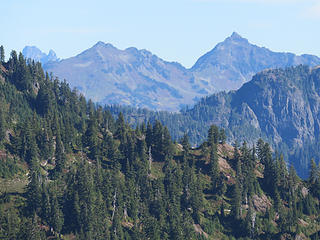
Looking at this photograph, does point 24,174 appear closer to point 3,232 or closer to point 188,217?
point 3,232

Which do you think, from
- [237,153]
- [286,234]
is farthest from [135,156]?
[286,234]

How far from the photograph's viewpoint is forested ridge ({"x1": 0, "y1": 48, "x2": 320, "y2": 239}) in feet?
367

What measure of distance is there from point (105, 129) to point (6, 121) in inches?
1718

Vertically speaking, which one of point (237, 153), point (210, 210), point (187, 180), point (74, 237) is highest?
point (237, 153)

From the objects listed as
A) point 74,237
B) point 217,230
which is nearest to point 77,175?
point 74,237

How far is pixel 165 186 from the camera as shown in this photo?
144m

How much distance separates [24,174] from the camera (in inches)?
5266

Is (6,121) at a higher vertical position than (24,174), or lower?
higher

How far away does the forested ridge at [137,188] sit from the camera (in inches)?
4402

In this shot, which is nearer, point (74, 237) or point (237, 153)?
point (74, 237)

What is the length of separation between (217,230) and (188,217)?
13.4 m

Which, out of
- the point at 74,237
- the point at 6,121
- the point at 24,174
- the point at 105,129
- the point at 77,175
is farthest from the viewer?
the point at 105,129

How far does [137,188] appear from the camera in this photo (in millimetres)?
134875

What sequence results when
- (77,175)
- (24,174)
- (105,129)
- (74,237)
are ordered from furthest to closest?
(105,129) → (24,174) → (77,175) → (74,237)
